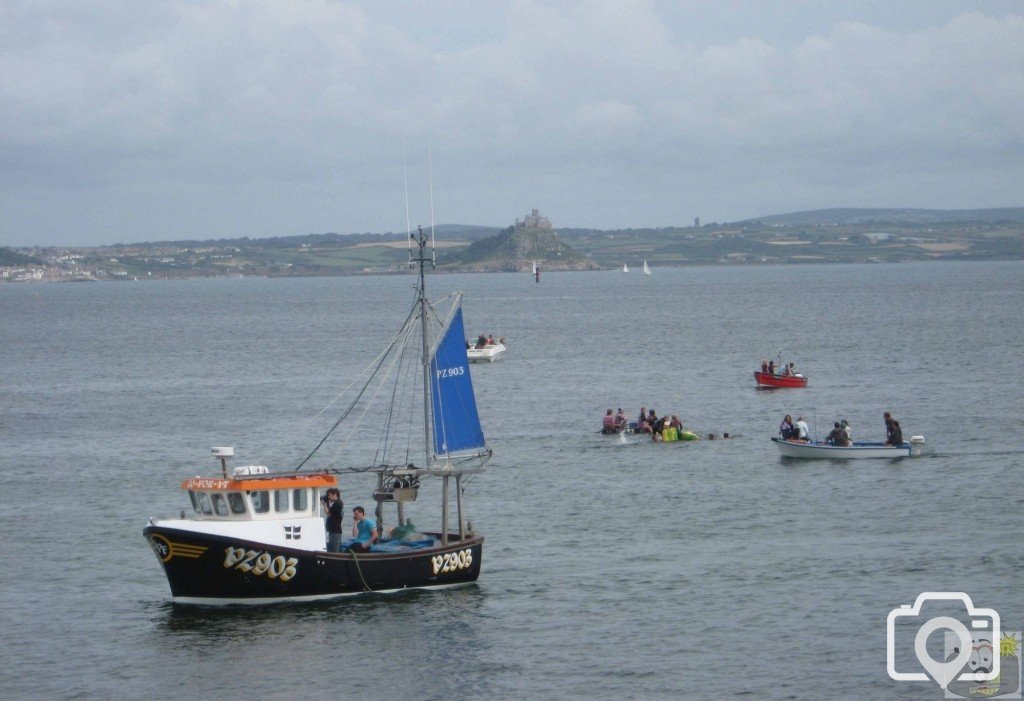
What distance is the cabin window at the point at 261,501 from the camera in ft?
131

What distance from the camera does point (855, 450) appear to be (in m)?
64.6

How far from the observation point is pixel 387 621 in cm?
3922

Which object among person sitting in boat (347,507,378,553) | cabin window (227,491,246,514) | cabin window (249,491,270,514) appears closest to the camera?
cabin window (227,491,246,514)

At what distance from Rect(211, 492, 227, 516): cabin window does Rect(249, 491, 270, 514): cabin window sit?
813 mm

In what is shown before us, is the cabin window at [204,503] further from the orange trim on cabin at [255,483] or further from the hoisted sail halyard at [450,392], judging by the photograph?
the hoisted sail halyard at [450,392]

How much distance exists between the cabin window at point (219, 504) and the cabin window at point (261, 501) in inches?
32.0

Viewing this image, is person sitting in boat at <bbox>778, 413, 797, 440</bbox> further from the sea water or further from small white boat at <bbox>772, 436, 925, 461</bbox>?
the sea water

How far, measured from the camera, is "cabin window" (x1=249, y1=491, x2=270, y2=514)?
131 feet

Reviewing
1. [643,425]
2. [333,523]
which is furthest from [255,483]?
[643,425]

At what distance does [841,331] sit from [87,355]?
78.3 meters

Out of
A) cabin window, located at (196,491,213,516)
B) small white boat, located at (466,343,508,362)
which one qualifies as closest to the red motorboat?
small white boat, located at (466,343,508,362)

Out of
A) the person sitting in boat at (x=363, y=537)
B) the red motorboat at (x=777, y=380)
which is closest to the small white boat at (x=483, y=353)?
the red motorboat at (x=777, y=380)

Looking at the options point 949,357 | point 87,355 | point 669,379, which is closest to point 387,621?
point 669,379

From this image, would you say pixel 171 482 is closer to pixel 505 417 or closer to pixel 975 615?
pixel 505 417
